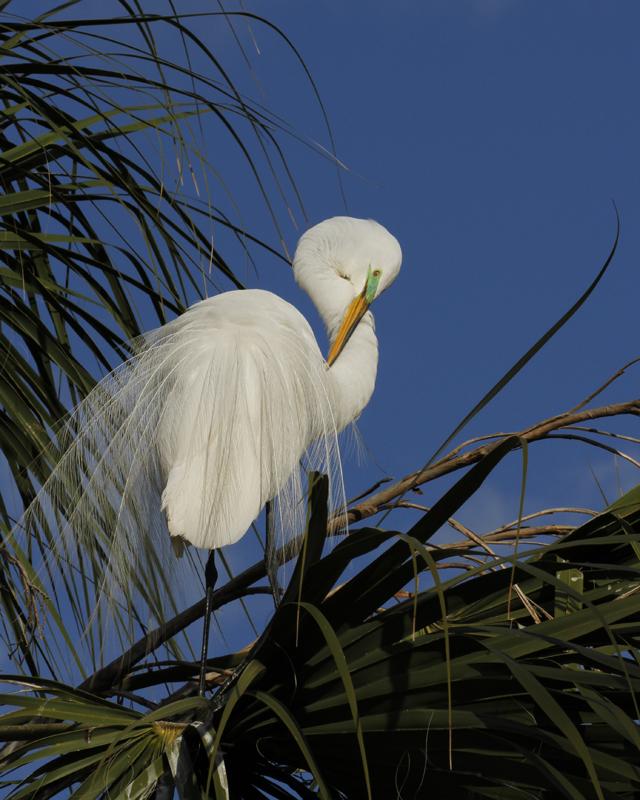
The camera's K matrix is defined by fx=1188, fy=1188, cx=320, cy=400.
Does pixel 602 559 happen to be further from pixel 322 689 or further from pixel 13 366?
pixel 13 366

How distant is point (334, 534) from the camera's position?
95.7 inches

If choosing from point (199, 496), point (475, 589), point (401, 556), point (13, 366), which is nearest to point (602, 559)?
point (475, 589)

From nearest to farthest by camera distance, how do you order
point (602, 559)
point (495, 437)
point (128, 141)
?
point (602, 559) < point (495, 437) < point (128, 141)

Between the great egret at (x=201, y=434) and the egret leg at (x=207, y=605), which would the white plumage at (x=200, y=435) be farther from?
the egret leg at (x=207, y=605)

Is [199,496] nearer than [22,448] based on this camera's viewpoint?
No

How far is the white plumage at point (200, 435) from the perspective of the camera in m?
2.64

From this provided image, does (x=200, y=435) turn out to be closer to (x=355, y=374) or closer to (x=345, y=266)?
(x=355, y=374)

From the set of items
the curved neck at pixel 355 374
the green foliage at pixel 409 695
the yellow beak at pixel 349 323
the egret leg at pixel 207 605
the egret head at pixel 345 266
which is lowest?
the green foliage at pixel 409 695

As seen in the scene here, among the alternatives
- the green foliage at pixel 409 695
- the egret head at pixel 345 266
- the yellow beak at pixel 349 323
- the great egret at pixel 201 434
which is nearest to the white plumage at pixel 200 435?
the great egret at pixel 201 434

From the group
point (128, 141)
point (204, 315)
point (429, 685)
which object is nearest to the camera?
point (429, 685)

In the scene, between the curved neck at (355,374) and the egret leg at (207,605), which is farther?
the curved neck at (355,374)

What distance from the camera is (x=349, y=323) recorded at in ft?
12.6

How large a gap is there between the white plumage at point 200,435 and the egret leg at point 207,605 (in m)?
0.12

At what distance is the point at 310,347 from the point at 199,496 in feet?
2.39
